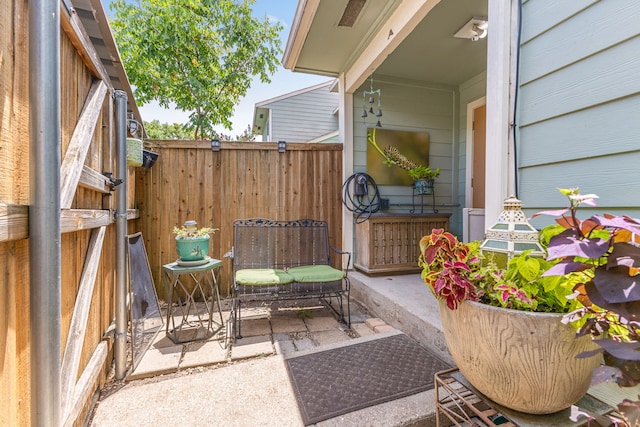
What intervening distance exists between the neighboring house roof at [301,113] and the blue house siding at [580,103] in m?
7.00

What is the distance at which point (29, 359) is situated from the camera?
0.96 meters

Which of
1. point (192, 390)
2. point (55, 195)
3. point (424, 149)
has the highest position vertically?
point (424, 149)

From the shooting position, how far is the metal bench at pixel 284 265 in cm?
266

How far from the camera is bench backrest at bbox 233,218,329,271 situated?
3.25 meters

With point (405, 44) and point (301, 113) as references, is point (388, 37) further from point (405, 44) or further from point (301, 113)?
point (301, 113)

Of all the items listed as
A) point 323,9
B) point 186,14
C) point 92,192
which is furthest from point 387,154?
point 186,14

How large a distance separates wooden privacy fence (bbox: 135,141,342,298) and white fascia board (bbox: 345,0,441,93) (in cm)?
89

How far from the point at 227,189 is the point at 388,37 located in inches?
91.8

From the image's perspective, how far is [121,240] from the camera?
1959 millimetres

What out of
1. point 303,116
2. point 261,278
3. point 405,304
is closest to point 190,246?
point 261,278

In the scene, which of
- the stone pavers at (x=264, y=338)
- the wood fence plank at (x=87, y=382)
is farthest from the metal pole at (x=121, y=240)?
the stone pavers at (x=264, y=338)

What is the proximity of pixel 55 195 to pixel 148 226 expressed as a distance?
254cm

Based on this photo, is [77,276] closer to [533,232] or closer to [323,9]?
[533,232]

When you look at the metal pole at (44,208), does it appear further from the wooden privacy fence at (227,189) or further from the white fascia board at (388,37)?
the wooden privacy fence at (227,189)
